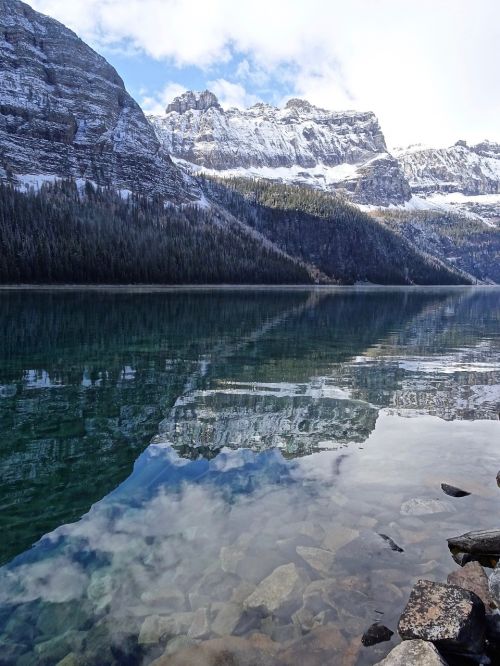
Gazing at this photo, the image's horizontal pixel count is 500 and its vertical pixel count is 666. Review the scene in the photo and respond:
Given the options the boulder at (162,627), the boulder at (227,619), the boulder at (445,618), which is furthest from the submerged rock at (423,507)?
the boulder at (162,627)

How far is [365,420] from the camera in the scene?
19344mm

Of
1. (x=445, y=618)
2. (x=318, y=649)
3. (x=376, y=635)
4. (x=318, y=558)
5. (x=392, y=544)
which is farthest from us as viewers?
(x=392, y=544)

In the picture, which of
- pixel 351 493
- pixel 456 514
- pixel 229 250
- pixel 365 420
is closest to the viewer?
pixel 456 514

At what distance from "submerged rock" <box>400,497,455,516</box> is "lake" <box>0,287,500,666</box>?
55mm

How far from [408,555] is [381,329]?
4506cm

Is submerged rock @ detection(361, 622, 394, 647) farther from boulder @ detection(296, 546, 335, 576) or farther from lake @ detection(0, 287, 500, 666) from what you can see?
boulder @ detection(296, 546, 335, 576)

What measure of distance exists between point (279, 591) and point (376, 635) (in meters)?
1.76

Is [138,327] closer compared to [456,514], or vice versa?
[456,514]

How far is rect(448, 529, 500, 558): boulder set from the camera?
9.56 m

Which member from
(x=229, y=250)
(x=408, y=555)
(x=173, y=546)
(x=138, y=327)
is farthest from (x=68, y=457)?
(x=229, y=250)

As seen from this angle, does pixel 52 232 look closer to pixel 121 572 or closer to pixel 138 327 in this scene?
pixel 138 327

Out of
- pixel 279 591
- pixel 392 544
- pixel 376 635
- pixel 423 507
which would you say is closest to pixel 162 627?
pixel 279 591

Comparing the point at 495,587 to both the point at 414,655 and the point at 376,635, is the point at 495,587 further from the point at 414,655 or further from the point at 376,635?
the point at 414,655

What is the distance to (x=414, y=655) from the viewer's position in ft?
21.7
